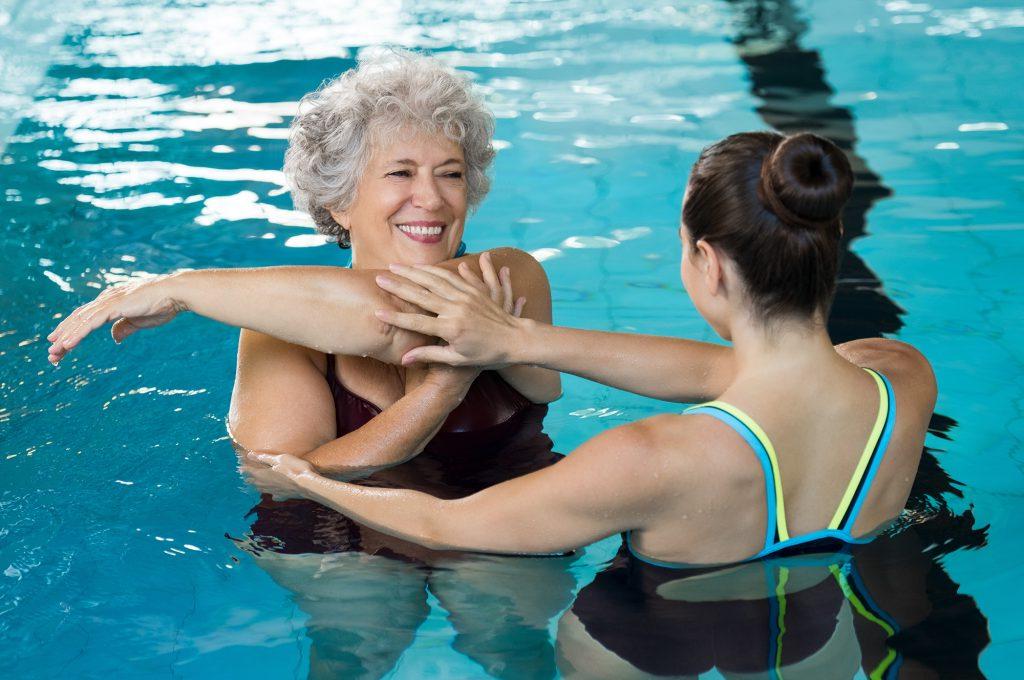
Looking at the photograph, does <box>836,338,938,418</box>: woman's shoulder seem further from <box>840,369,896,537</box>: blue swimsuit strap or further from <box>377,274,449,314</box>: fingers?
<box>377,274,449,314</box>: fingers

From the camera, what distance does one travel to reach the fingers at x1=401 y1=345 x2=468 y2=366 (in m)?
2.95

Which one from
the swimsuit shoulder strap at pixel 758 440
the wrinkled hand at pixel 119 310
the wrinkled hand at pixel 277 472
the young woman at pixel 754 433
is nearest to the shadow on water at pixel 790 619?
the young woman at pixel 754 433

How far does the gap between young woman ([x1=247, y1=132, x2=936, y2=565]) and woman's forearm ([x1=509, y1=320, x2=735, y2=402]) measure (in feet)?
1.28

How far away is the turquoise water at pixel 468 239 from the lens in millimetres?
2951

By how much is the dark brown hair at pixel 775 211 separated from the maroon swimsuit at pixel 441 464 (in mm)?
1152

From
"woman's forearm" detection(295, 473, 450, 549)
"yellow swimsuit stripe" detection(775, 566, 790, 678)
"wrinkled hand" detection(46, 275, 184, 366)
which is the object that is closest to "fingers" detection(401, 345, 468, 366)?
"woman's forearm" detection(295, 473, 450, 549)

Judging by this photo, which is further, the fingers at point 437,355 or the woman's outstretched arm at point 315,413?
the woman's outstretched arm at point 315,413

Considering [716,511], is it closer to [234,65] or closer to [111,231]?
[111,231]

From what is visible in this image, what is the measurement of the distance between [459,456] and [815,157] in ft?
5.32

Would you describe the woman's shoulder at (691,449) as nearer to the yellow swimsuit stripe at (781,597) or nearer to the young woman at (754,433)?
the young woman at (754,433)

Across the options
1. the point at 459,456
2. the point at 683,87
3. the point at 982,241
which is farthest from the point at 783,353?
the point at 683,87

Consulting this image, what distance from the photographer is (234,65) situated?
331 inches

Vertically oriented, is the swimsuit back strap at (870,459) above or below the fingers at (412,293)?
below

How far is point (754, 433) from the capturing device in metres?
2.29
